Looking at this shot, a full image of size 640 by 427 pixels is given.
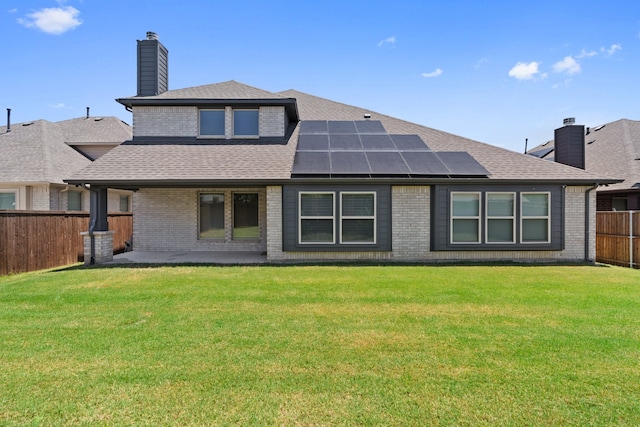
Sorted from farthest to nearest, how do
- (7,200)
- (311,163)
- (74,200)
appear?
(74,200) < (7,200) < (311,163)

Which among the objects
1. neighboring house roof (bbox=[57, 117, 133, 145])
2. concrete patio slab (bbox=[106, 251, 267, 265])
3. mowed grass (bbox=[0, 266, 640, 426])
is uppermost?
neighboring house roof (bbox=[57, 117, 133, 145])

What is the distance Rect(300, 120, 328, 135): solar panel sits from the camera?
14511mm

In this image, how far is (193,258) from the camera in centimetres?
1191

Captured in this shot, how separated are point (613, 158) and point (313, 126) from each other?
49.8 feet

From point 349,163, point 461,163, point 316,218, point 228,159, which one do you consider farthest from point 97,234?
point 461,163

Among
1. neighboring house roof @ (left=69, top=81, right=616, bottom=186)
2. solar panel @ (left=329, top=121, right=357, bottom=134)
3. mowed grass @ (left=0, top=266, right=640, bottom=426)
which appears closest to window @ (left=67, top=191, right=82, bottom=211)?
neighboring house roof @ (left=69, top=81, right=616, bottom=186)

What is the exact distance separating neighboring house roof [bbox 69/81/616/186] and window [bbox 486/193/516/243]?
0.63 metres

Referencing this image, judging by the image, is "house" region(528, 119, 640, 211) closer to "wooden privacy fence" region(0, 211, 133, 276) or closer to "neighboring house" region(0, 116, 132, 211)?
"wooden privacy fence" region(0, 211, 133, 276)

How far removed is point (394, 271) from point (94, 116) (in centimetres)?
2314

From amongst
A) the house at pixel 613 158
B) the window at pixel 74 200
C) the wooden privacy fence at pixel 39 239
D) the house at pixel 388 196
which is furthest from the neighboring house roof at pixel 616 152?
the window at pixel 74 200

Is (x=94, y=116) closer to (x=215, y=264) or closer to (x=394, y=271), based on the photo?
(x=215, y=264)

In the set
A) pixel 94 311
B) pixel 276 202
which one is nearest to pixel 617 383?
pixel 94 311

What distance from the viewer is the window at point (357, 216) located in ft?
35.6

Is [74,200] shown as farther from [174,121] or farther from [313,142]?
[313,142]
